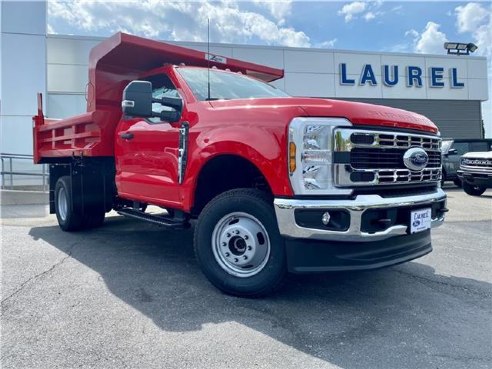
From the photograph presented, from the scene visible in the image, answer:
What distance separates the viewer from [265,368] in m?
2.40

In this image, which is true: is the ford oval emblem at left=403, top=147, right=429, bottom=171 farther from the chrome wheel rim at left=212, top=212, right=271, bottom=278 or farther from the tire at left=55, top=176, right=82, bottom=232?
the tire at left=55, top=176, right=82, bottom=232

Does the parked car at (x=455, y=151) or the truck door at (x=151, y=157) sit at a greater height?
the parked car at (x=455, y=151)

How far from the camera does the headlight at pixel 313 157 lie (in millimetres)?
3037

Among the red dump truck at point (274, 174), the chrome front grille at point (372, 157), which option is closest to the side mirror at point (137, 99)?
the red dump truck at point (274, 174)

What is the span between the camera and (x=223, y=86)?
4.36 m

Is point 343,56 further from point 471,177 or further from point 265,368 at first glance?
point 265,368

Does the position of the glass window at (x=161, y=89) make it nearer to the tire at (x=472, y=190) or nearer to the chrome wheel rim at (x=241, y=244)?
the chrome wheel rim at (x=241, y=244)

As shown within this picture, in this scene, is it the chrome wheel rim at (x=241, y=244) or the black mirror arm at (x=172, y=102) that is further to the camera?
the black mirror arm at (x=172, y=102)

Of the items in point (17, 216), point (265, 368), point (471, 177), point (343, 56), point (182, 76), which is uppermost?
point (343, 56)

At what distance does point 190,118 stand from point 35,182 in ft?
40.8

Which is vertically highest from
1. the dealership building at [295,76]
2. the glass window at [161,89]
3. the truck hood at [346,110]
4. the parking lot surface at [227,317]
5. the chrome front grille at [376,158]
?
the dealership building at [295,76]

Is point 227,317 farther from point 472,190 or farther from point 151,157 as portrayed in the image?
point 472,190

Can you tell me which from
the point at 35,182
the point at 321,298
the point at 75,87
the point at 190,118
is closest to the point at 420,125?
the point at 321,298

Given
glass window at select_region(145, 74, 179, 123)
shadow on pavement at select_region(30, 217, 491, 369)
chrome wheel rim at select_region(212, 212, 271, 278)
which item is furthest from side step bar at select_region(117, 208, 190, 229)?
glass window at select_region(145, 74, 179, 123)
